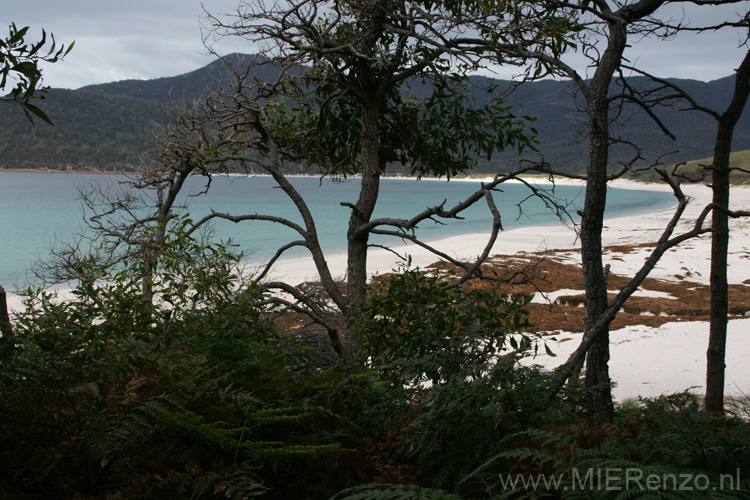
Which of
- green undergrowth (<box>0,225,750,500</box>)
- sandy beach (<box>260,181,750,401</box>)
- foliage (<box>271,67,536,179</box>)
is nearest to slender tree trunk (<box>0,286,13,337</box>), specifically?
green undergrowth (<box>0,225,750,500</box>)

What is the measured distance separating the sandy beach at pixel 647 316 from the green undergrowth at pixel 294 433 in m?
1.54

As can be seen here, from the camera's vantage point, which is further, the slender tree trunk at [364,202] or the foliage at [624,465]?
the slender tree trunk at [364,202]

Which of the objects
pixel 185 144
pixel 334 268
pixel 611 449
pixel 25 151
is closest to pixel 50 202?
pixel 25 151

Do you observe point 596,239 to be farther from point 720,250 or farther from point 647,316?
point 647,316

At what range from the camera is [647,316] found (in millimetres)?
14711

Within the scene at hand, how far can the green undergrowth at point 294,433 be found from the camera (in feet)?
5.44

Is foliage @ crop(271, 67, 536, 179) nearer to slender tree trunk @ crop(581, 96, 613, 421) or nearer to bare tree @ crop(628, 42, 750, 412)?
slender tree trunk @ crop(581, 96, 613, 421)

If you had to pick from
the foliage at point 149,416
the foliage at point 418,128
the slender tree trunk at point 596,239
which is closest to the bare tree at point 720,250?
the foliage at point 418,128

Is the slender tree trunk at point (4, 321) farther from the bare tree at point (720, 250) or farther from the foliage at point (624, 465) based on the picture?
the bare tree at point (720, 250)

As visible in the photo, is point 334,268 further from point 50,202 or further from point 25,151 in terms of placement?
point 25,151

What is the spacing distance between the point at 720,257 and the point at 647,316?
9.38 m

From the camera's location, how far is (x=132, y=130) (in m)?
109

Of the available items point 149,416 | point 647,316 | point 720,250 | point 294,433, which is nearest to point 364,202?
point 294,433

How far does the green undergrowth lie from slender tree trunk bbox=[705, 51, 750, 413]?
187 inches
